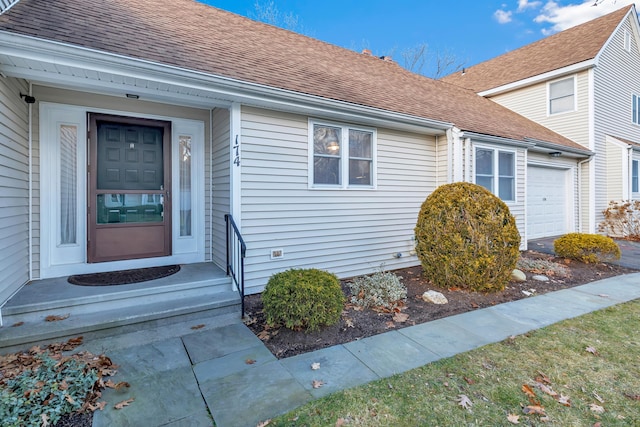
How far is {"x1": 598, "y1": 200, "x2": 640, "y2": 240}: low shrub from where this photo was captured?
34.9ft

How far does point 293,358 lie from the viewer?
10.1 ft

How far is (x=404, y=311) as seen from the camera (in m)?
4.27

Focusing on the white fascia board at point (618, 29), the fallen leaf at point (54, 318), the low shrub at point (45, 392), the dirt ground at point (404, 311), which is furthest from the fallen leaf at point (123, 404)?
the white fascia board at point (618, 29)

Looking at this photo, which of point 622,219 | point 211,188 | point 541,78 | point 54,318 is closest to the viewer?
point 54,318

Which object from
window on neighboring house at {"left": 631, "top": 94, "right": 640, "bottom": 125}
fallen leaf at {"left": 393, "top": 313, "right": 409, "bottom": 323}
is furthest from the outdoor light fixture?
window on neighboring house at {"left": 631, "top": 94, "right": 640, "bottom": 125}

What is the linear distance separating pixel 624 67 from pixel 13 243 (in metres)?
17.8

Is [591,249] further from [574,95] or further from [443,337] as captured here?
[574,95]

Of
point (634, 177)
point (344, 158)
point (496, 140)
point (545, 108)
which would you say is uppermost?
point (545, 108)

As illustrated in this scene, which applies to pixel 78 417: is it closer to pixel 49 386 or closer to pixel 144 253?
pixel 49 386

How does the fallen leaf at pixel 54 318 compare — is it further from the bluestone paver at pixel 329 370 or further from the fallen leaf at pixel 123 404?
the bluestone paver at pixel 329 370

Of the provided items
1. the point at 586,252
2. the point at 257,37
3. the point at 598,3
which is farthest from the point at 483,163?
the point at 257,37

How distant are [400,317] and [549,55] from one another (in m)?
13.1

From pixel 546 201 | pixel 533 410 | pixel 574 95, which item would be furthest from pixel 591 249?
pixel 574 95

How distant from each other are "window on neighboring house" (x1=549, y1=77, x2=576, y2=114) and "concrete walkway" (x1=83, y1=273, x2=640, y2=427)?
9805 mm
